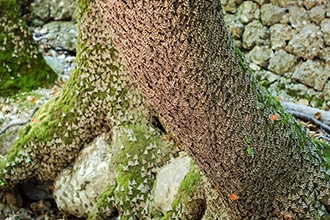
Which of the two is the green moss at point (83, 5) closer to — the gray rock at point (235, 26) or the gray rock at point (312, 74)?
the gray rock at point (235, 26)

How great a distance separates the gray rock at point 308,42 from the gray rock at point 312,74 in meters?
0.09

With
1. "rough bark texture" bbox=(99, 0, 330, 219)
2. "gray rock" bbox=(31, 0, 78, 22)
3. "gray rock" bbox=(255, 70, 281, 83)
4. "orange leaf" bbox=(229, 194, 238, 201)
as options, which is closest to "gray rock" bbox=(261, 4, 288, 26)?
"gray rock" bbox=(255, 70, 281, 83)

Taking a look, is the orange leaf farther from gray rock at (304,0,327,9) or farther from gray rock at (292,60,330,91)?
gray rock at (304,0,327,9)

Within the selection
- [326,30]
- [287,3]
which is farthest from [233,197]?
[287,3]

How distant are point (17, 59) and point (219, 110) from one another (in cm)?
383

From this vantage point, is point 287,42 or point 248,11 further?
point 248,11

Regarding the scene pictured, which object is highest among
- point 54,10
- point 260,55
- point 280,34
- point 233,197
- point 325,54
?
point 54,10

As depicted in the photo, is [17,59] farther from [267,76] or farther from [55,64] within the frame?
[267,76]

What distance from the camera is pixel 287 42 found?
561 cm

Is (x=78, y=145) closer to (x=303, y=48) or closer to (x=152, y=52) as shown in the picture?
(x=152, y=52)

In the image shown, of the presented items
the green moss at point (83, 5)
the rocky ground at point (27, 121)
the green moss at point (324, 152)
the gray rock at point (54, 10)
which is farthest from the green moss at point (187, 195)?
the gray rock at point (54, 10)

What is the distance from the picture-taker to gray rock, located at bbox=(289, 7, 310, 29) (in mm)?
5465

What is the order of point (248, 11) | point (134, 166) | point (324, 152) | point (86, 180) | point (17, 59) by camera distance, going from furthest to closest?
point (248, 11) → point (17, 59) → point (86, 180) → point (134, 166) → point (324, 152)

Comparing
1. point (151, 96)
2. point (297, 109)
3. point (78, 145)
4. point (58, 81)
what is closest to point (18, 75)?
point (58, 81)
